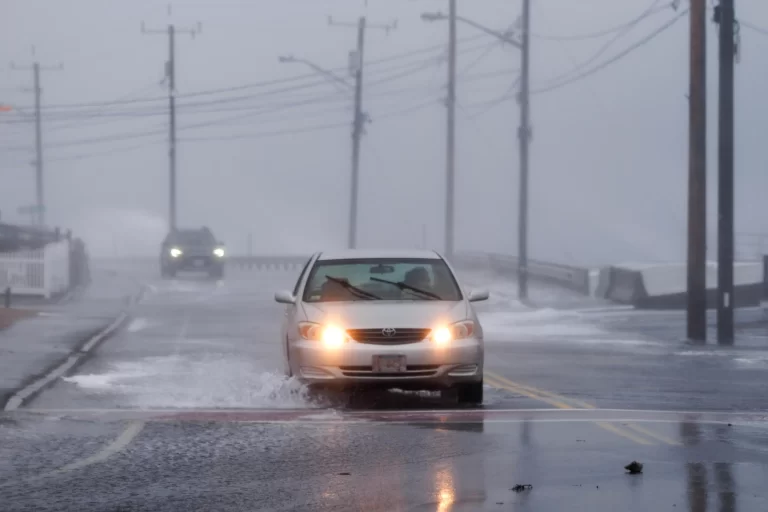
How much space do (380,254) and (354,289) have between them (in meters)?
0.86

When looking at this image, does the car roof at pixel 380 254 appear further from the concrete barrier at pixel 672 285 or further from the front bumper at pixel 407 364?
the concrete barrier at pixel 672 285

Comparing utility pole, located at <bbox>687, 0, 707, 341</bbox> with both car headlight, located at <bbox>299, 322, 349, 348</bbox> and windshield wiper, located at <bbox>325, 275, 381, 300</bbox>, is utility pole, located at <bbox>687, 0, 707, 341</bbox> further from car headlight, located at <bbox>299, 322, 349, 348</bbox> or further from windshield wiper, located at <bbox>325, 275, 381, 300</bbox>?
car headlight, located at <bbox>299, 322, 349, 348</bbox>

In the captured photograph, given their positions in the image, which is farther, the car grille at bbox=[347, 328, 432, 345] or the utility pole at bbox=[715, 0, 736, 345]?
the utility pole at bbox=[715, 0, 736, 345]

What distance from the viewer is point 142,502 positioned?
312 inches

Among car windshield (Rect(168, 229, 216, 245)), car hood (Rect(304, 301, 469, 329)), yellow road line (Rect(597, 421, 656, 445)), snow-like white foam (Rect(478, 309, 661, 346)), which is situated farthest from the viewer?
car windshield (Rect(168, 229, 216, 245))

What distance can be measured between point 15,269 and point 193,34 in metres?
36.8

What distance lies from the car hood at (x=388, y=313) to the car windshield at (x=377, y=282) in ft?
1.03

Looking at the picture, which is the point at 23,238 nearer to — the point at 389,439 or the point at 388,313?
the point at 388,313

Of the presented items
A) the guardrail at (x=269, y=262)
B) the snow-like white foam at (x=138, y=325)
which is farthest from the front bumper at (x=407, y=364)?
the guardrail at (x=269, y=262)

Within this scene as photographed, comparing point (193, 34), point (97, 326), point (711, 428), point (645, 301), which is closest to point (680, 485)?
point (711, 428)

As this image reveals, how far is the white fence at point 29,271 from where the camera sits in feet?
109

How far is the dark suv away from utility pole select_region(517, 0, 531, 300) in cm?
1480

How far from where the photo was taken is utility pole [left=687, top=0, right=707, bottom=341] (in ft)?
69.9

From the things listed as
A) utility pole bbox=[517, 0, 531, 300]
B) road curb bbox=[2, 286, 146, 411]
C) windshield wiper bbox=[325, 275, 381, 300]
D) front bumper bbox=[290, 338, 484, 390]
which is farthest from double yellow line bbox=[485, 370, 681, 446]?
utility pole bbox=[517, 0, 531, 300]
